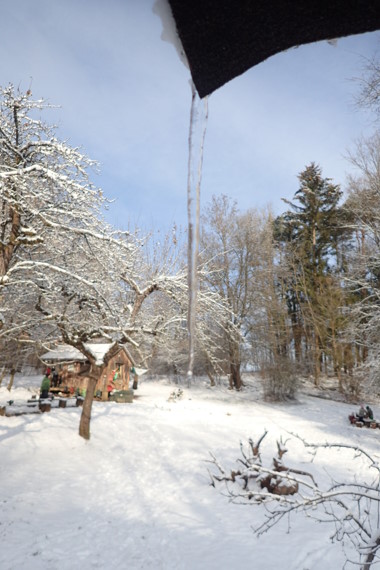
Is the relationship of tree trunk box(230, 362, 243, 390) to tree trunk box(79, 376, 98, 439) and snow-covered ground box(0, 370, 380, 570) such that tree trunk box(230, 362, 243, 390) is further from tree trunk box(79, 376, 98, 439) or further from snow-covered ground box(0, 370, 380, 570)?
tree trunk box(79, 376, 98, 439)

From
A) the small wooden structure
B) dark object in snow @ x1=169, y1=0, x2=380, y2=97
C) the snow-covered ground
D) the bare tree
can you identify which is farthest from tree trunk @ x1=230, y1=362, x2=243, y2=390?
dark object in snow @ x1=169, y1=0, x2=380, y2=97

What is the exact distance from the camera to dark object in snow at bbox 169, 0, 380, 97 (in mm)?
1092

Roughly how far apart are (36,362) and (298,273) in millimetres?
22199

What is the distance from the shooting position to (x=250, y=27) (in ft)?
3.82

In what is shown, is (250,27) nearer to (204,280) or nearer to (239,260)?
(204,280)

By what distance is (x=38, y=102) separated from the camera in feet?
21.2

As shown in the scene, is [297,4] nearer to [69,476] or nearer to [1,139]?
[1,139]

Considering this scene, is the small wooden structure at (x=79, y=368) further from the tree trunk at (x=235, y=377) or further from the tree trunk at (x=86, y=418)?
the tree trunk at (x=86, y=418)

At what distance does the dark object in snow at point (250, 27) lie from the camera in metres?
1.09

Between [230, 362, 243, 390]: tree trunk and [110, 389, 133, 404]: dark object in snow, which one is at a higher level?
[230, 362, 243, 390]: tree trunk

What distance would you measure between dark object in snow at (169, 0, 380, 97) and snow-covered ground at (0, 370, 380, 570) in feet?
19.8

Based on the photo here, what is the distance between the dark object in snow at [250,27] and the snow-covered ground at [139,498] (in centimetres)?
604

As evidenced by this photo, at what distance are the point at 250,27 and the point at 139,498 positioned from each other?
8.35 meters

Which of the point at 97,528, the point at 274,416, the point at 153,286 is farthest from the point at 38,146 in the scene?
the point at 274,416
